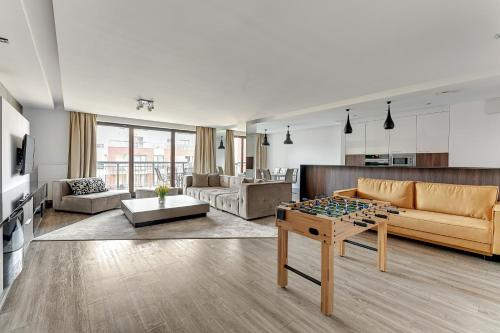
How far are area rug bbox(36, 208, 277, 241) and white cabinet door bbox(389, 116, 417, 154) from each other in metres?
3.99

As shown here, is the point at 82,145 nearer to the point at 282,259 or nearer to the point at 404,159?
the point at 282,259

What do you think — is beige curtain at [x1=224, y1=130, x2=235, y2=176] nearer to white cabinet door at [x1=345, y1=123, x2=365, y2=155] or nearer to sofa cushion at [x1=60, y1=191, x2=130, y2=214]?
white cabinet door at [x1=345, y1=123, x2=365, y2=155]

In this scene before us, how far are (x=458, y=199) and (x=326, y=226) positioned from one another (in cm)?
280

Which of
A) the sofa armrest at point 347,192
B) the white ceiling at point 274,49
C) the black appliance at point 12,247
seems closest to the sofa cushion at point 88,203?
the white ceiling at point 274,49

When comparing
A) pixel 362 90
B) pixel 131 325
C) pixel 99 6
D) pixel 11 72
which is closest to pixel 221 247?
pixel 131 325

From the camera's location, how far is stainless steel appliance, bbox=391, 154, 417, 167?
5.82 meters

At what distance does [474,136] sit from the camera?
4.66m

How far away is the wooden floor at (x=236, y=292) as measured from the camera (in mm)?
1722

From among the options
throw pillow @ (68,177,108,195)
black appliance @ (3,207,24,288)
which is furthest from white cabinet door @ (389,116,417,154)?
throw pillow @ (68,177,108,195)

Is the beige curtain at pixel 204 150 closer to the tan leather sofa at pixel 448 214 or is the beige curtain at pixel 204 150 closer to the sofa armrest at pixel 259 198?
the sofa armrest at pixel 259 198

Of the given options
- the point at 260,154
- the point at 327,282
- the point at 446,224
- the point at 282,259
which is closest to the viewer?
the point at 327,282

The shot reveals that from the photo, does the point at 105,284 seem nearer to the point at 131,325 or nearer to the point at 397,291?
the point at 131,325

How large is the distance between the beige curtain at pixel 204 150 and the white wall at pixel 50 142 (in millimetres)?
3573

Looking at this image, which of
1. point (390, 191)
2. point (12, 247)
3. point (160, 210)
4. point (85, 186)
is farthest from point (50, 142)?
point (390, 191)
